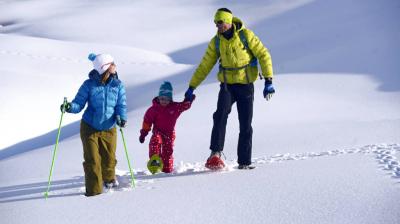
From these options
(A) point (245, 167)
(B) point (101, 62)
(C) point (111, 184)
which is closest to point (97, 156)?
(C) point (111, 184)

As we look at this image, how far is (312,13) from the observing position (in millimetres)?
23859

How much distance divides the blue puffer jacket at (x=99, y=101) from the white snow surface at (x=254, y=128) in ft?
2.50

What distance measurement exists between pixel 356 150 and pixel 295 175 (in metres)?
1.64

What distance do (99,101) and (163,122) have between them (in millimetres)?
1335

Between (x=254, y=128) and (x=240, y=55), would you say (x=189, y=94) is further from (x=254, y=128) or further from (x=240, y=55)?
(x=254, y=128)

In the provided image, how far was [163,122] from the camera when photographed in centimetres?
681

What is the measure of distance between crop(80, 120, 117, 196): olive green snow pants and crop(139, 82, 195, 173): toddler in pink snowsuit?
92 centimetres

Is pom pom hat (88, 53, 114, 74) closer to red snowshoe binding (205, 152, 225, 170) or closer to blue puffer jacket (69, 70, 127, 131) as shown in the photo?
blue puffer jacket (69, 70, 127, 131)

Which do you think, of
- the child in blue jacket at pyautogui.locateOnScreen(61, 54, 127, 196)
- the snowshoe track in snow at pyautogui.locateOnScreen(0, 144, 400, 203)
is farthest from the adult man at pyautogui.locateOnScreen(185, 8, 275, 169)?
the child in blue jacket at pyautogui.locateOnScreen(61, 54, 127, 196)

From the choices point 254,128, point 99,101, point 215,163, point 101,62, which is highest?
point 101,62

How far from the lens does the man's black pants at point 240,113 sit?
20.5ft

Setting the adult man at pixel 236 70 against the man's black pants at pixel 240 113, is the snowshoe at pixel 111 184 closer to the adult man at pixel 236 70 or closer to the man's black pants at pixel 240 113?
the adult man at pixel 236 70

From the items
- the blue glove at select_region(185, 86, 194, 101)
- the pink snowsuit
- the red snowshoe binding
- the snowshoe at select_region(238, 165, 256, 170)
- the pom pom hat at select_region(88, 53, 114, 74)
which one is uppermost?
the pom pom hat at select_region(88, 53, 114, 74)

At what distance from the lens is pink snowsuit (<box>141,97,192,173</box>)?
6.73m
